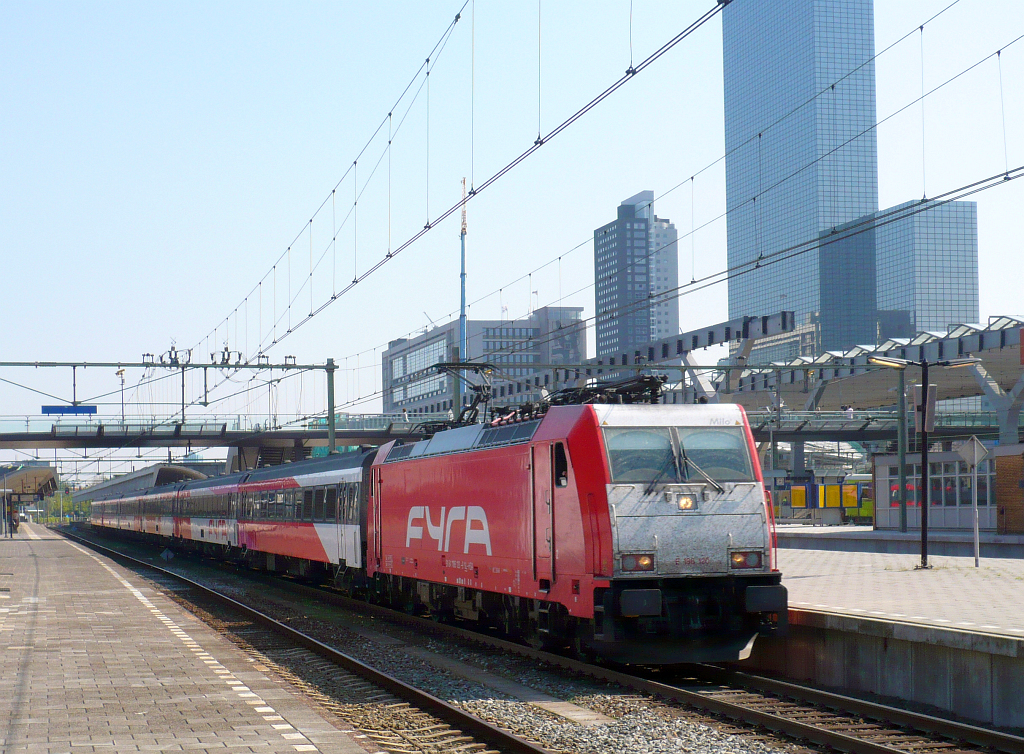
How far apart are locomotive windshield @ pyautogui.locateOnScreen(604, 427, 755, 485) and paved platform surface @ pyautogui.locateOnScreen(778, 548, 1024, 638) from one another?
2.15 m

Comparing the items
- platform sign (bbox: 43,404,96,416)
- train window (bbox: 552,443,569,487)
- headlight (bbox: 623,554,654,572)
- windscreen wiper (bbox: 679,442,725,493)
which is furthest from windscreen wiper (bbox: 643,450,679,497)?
platform sign (bbox: 43,404,96,416)

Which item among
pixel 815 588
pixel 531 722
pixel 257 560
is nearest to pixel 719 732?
pixel 531 722

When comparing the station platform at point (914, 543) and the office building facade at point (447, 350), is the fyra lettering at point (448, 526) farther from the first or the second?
the office building facade at point (447, 350)

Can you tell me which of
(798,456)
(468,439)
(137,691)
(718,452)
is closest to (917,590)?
(718,452)

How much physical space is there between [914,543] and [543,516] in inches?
880

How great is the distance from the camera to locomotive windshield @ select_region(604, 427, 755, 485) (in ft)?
42.4

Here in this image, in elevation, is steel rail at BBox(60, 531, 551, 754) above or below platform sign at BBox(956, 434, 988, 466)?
below

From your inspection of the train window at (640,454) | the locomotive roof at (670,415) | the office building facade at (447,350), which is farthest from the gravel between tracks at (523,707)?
the office building facade at (447,350)

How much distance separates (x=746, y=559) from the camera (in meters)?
12.9

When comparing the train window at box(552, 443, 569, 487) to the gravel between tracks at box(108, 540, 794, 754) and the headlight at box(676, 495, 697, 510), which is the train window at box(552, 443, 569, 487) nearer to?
the headlight at box(676, 495, 697, 510)

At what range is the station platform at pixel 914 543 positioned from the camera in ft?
99.2

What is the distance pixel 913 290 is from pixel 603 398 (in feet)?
584

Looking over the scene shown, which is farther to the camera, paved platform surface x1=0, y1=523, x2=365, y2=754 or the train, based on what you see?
the train

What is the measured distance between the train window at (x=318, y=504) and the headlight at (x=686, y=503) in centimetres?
1414
